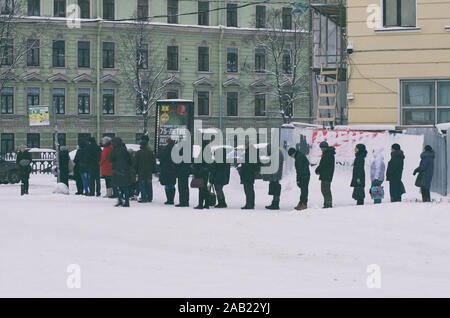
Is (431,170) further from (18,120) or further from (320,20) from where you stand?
(18,120)

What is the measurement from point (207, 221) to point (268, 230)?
1.67 metres

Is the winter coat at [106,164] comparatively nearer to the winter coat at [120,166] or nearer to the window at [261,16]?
the winter coat at [120,166]

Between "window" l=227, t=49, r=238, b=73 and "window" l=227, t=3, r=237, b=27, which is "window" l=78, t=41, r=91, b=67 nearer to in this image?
"window" l=227, t=49, r=238, b=73

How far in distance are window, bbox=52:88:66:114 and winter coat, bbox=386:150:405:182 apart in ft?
134

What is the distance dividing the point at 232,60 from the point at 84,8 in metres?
11.4

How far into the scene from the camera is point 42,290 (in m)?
8.51

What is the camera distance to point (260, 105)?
61.2 meters

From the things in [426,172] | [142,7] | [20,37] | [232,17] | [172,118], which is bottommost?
[426,172]

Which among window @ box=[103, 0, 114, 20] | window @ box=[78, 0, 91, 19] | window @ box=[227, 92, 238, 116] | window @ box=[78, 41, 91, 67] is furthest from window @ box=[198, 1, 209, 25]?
window @ box=[78, 41, 91, 67]

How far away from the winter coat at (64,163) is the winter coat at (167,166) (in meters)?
4.92

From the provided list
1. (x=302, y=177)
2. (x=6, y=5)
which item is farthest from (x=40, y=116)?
(x=6, y=5)

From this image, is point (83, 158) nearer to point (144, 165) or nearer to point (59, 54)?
point (144, 165)

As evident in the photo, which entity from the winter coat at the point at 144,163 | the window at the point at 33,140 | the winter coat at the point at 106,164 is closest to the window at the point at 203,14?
the window at the point at 33,140

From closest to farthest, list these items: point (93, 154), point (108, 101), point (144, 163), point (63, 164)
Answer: point (144, 163) → point (93, 154) → point (63, 164) → point (108, 101)
